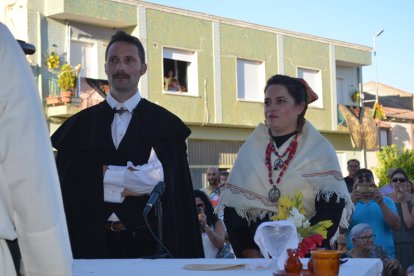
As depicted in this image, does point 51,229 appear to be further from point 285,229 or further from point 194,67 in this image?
point 194,67

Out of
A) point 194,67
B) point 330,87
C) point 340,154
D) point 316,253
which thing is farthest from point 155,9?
point 316,253

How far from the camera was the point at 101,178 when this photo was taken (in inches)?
184

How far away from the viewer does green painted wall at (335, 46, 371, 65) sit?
1155 inches

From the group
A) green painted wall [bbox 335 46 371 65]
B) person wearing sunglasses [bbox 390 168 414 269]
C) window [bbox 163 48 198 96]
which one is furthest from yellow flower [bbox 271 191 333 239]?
green painted wall [bbox 335 46 371 65]

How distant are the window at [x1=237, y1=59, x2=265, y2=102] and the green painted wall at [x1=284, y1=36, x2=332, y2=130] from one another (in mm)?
1301

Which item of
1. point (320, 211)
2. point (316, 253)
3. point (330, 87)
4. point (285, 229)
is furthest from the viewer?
point (330, 87)

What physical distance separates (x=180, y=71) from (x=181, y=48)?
721 mm

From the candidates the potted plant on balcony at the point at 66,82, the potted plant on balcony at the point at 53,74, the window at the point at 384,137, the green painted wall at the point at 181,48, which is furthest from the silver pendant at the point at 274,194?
the window at the point at 384,137

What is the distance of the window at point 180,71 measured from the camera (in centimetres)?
2297

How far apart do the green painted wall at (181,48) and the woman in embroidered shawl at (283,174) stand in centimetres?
1755

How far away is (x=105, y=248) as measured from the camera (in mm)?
4582

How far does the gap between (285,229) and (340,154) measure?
88.5 ft

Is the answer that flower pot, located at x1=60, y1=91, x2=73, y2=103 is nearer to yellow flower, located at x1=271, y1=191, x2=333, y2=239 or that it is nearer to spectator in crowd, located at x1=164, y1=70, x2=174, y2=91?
spectator in crowd, located at x1=164, y1=70, x2=174, y2=91

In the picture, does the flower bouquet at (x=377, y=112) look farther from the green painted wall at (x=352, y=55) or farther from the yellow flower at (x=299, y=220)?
the yellow flower at (x=299, y=220)
